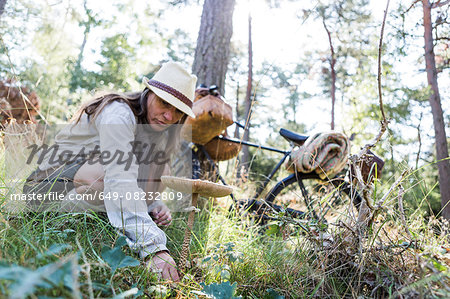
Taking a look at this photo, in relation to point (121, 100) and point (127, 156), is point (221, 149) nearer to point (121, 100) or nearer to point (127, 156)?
point (121, 100)

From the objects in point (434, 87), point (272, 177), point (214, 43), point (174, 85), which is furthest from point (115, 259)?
point (434, 87)

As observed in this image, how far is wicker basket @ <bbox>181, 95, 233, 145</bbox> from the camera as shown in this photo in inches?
117

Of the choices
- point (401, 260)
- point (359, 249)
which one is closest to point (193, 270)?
point (359, 249)

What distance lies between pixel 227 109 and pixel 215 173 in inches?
26.9

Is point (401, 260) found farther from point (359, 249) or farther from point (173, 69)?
point (173, 69)

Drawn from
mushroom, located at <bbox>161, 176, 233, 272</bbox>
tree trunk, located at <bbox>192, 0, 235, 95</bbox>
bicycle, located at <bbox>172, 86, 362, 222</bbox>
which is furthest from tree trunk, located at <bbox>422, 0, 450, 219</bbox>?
mushroom, located at <bbox>161, 176, 233, 272</bbox>

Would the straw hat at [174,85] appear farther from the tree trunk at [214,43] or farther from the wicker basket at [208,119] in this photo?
the tree trunk at [214,43]

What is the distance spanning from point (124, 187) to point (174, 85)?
0.79 m

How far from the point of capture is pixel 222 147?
3.42 metres

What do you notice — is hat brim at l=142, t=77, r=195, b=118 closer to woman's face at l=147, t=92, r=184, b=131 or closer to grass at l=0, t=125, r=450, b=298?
woman's face at l=147, t=92, r=184, b=131

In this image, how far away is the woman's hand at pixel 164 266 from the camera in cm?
140

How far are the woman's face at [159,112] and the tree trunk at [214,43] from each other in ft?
6.02

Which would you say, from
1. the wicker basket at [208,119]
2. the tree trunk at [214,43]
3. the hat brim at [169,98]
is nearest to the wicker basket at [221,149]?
the wicker basket at [208,119]

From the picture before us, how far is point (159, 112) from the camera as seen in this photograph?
6.92 feet
